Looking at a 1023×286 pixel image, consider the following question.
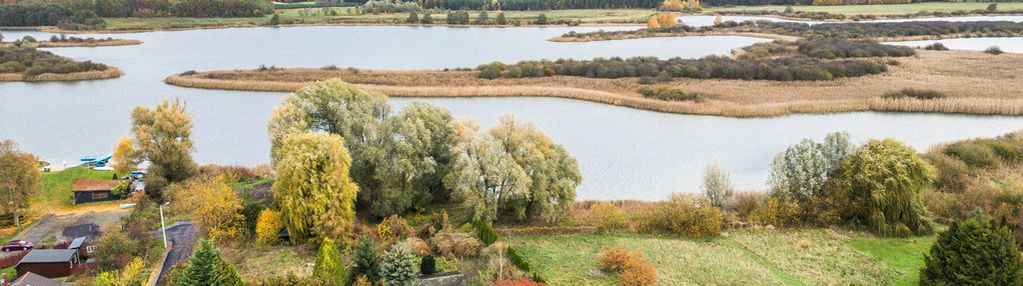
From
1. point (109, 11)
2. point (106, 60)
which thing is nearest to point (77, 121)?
point (106, 60)

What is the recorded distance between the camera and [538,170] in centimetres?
2717

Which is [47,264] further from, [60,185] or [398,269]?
[60,185]

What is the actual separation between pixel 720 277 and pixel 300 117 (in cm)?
1761

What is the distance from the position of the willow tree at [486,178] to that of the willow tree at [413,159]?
1545 mm

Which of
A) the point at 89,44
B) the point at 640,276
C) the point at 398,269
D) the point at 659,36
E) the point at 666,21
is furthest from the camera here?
the point at 666,21

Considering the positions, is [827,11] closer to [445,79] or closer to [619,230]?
[445,79]

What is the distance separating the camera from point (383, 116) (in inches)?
1214

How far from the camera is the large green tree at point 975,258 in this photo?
1991 cm

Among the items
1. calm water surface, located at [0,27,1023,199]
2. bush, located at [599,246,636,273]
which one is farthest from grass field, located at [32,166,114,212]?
bush, located at [599,246,636,273]

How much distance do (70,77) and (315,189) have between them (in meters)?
49.3

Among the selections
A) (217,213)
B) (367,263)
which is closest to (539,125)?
(217,213)

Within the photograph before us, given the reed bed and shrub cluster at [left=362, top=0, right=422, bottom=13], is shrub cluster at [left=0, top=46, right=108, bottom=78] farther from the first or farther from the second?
shrub cluster at [left=362, top=0, right=422, bottom=13]

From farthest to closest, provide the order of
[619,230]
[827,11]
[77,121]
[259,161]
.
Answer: [827,11], [77,121], [259,161], [619,230]

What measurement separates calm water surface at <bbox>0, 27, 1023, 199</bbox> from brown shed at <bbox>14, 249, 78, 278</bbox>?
44.5 feet
